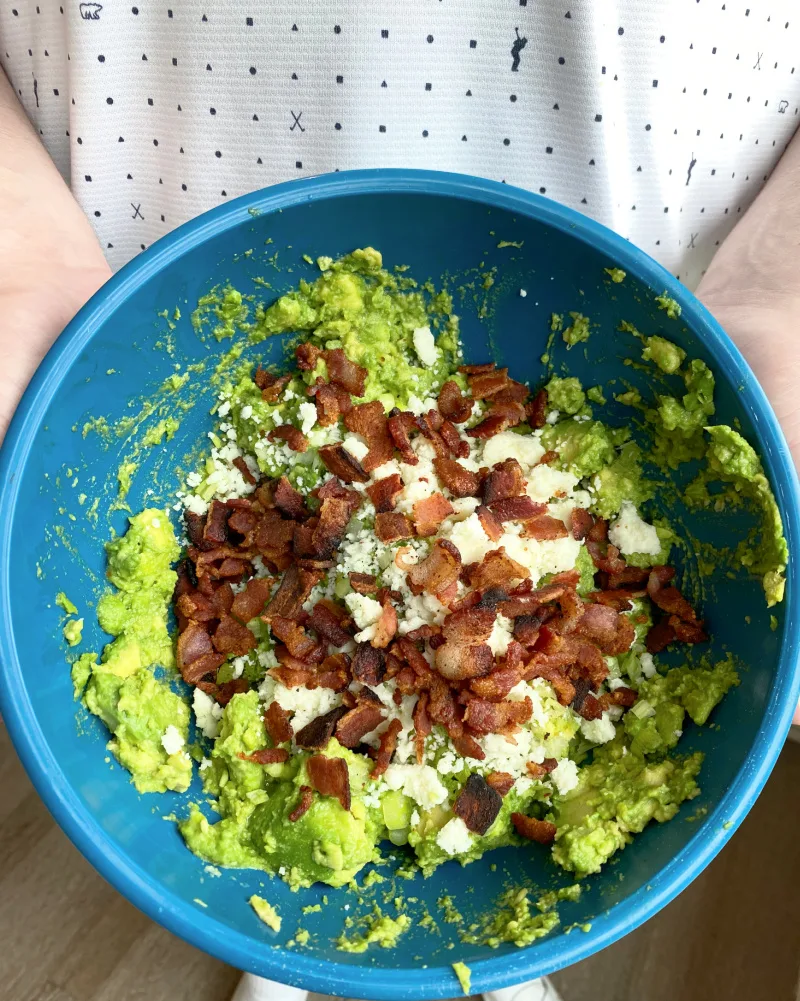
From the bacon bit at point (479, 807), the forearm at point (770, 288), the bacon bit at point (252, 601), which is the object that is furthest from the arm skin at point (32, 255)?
the forearm at point (770, 288)

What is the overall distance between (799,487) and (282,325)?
0.87 m

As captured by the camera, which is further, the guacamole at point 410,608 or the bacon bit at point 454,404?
the bacon bit at point 454,404

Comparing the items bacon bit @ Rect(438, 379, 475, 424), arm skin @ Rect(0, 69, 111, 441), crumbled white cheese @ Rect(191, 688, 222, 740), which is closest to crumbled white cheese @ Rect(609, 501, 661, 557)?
bacon bit @ Rect(438, 379, 475, 424)

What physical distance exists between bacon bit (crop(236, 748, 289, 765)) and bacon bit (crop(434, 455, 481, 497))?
20.1 inches

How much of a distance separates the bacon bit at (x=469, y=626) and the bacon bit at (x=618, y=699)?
25 centimetres

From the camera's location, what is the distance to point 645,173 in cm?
143

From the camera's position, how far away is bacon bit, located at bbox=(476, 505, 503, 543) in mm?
1306

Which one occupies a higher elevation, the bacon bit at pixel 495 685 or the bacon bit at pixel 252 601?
the bacon bit at pixel 495 685

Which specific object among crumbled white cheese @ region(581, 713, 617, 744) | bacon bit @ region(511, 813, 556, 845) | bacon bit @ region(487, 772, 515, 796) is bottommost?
bacon bit @ region(511, 813, 556, 845)

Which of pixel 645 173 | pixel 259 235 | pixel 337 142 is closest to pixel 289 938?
pixel 259 235

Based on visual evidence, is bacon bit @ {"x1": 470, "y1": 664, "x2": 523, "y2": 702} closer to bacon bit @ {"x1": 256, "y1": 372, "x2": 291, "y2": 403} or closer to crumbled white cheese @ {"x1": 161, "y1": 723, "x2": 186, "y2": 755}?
crumbled white cheese @ {"x1": 161, "y1": 723, "x2": 186, "y2": 755}

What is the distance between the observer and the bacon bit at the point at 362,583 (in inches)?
51.2

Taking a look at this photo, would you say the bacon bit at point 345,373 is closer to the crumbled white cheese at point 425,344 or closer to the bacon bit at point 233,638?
the crumbled white cheese at point 425,344

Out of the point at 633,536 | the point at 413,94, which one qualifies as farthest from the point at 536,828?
the point at 413,94
